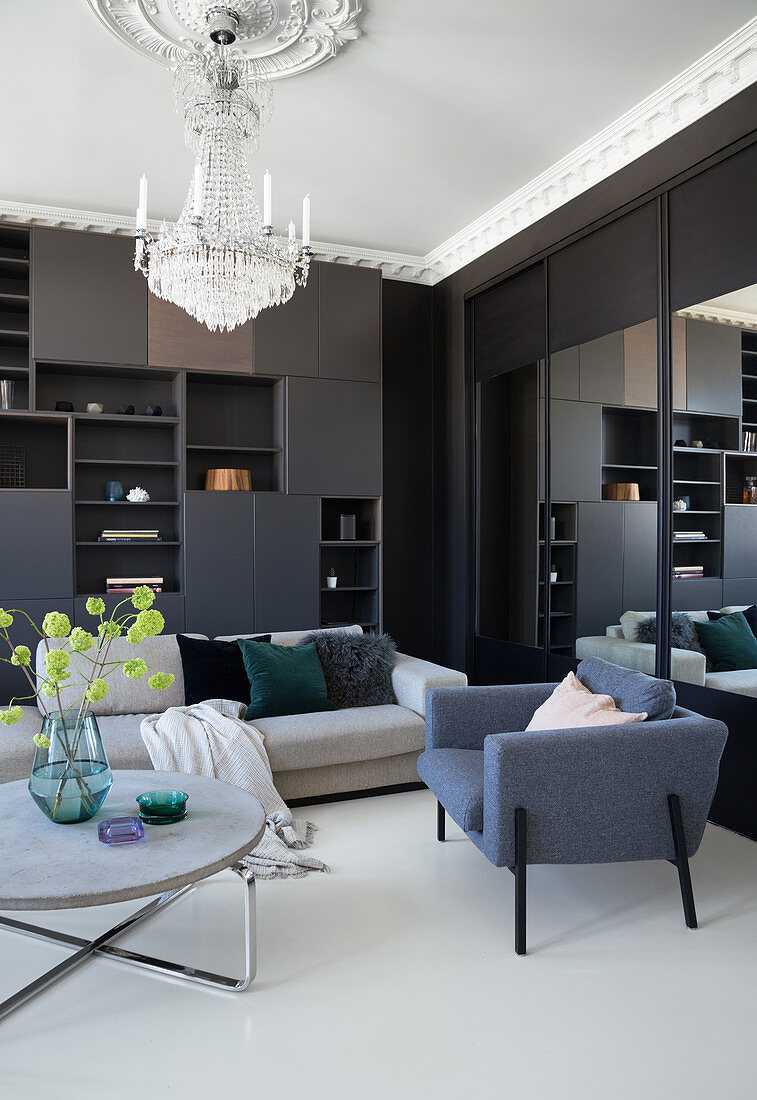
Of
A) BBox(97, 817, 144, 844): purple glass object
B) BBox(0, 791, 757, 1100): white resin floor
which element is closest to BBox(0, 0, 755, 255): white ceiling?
BBox(97, 817, 144, 844): purple glass object

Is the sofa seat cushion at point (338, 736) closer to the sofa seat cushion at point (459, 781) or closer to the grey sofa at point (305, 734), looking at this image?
the grey sofa at point (305, 734)

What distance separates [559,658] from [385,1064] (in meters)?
2.79

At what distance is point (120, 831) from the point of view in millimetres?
2137

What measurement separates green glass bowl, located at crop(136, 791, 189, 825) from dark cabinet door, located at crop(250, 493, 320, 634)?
8.56ft

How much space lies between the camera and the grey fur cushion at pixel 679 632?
3516mm

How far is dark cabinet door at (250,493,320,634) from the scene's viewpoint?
4.91 meters

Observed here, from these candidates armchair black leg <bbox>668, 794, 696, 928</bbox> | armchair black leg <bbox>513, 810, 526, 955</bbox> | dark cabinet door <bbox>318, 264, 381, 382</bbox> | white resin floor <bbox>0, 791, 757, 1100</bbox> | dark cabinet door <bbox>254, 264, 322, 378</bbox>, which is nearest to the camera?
white resin floor <bbox>0, 791, 757, 1100</bbox>

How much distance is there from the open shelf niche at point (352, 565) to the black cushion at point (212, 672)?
1.45 metres

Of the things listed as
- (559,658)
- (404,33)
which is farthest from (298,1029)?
(404,33)

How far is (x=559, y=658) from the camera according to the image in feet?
14.4

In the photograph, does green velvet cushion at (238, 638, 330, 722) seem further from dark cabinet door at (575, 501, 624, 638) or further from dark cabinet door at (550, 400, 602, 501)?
dark cabinet door at (550, 400, 602, 501)

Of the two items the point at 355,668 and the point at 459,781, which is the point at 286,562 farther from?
→ the point at 459,781

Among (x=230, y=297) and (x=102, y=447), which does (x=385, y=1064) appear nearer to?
(x=230, y=297)

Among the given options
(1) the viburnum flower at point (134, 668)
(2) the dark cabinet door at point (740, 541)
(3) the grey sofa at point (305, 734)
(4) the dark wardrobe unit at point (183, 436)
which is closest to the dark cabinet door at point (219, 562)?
(4) the dark wardrobe unit at point (183, 436)
